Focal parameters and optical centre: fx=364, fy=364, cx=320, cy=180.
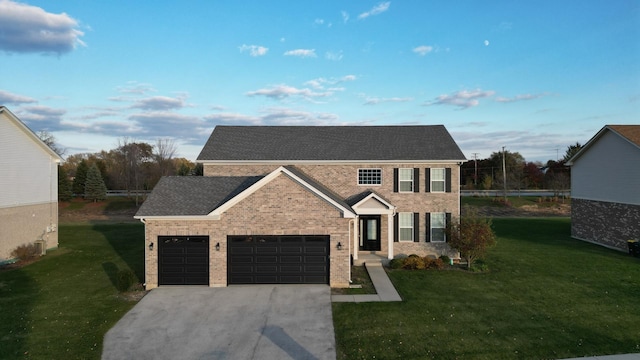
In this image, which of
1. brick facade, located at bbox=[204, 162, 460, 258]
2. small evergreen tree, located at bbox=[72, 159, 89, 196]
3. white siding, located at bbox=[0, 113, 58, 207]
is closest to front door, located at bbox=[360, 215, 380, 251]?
brick facade, located at bbox=[204, 162, 460, 258]

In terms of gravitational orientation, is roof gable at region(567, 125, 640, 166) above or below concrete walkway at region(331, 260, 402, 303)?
above

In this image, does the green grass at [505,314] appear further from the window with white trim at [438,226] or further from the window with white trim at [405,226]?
the window with white trim at [405,226]

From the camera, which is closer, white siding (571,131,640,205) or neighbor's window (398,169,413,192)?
neighbor's window (398,169,413,192)

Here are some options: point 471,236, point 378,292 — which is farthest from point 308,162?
point 471,236

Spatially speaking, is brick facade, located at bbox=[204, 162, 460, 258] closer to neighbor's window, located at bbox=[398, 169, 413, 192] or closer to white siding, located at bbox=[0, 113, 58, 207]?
neighbor's window, located at bbox=[398, 169, 413, 192]

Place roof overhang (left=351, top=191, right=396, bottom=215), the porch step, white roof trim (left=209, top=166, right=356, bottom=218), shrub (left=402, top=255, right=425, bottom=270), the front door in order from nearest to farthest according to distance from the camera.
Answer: white roof trim (left=209, top=166, right=356, bottom=218)
shrub (left=402, top=255, right=425, bottom=270)
the porch step
roof overhang (left=351, top=191, right=396, bottom=215)
the front door

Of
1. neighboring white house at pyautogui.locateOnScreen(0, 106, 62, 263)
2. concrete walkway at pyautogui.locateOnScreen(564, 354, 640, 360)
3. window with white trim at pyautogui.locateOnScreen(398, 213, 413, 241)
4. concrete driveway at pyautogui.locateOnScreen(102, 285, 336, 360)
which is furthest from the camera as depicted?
window with white trim at pyautogui.locateOnScreen(398, 213, 413, 241)

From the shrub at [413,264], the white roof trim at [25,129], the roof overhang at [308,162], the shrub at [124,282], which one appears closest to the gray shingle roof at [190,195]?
the roof overhang at [308,162]
